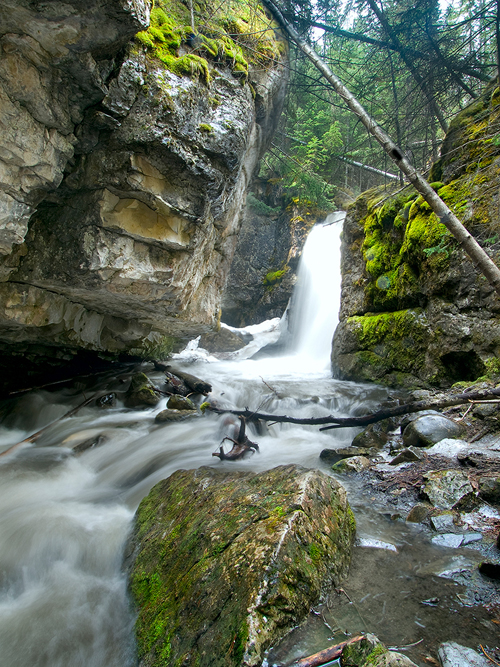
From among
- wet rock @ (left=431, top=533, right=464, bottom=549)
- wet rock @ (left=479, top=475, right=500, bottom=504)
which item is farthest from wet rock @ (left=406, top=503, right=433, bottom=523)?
wet rock @ (left=479, top=475, right=500, bottom=504)

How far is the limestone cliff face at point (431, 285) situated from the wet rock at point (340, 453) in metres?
3.47

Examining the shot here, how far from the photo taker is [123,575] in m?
2.71

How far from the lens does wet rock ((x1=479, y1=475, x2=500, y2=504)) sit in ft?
10.2

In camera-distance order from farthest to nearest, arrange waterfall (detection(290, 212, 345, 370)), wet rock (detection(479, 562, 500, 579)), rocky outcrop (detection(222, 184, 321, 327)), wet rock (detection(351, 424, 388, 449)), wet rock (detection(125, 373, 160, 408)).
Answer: rocky outcrop (detection(222, 184, 321, 327)) < waterfall (detection(290, 212, 345, 370)) < wet rock (detection(125, 373, 160, 408)) < wet rock (detection(351, 424, 388, 449)) < wet rock (detection(479, 562, 500, 579))

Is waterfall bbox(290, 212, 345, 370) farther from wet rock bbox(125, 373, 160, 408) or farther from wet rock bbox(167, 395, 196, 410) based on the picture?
wet rock bbox(125, 373, 160, 408)

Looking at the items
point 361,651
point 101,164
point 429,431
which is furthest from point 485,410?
point 101,164

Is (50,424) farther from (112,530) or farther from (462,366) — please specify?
(462,366)

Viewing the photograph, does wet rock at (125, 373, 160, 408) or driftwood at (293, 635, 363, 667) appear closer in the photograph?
driftwood at (293, 635, 363, 667)

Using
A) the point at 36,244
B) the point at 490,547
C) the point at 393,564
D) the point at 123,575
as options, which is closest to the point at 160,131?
the point at 36,244

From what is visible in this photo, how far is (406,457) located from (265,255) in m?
17.5

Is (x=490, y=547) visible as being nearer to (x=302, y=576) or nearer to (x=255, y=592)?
(x=302, y=576)

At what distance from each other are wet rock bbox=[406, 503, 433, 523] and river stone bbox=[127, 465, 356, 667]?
696 millimetres

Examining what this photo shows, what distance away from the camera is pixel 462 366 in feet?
23.6

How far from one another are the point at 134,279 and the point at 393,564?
5098 millimetres
